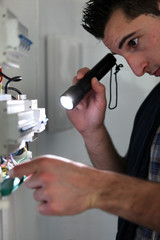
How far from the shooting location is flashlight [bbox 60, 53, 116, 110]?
2.76ft

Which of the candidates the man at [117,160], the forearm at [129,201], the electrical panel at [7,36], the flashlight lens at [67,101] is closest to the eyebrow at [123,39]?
the man at [117,160]

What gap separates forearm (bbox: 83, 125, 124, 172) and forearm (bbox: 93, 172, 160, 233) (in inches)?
19.3

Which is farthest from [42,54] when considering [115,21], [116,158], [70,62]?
[116,158]

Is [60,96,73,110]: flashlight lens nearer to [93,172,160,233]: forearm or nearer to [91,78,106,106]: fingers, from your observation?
[91,78,106,106]: fingers

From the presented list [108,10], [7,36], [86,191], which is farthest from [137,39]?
[86,191]

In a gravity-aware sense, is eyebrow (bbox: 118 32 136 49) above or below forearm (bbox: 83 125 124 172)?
above

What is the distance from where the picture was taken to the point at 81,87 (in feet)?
2.92

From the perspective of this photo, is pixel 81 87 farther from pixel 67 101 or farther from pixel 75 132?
pixel 75 132

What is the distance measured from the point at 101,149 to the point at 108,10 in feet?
1.75

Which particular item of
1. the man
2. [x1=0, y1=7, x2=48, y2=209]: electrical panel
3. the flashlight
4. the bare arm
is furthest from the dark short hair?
the bare arm

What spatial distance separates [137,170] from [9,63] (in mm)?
639

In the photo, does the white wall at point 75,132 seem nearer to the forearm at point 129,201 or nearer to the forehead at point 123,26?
the forehead at point 123,26

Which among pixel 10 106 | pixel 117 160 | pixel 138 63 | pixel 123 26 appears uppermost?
pixel 123 26

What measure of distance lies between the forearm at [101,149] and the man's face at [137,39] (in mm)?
300
